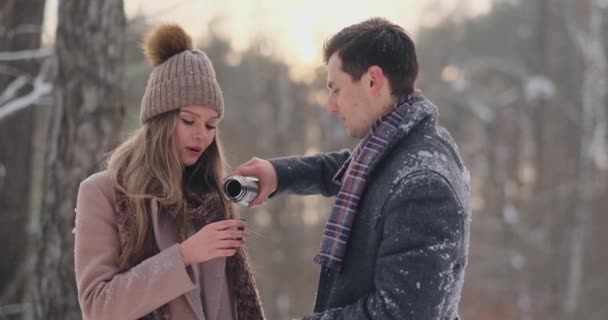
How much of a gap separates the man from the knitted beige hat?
1.26 ft

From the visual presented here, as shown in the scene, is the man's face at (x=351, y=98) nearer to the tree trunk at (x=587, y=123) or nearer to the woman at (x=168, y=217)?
the woman at (x=168, y=217)

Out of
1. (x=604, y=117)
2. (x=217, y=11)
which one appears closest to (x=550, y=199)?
(x=604, y=117)

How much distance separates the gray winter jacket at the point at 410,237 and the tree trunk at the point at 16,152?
3716mm

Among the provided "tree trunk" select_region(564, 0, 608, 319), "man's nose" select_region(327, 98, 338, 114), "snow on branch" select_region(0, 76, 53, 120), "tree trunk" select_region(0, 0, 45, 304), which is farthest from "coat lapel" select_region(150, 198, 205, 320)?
"tree trunk" select_region(564, 0, 608, 319)

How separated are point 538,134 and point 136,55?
39.2 ft

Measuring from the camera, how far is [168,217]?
7.06ft

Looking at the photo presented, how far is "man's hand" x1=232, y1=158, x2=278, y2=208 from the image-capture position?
7.86 ft

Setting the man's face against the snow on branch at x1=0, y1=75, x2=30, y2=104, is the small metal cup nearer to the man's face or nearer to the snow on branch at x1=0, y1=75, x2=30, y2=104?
the man's face

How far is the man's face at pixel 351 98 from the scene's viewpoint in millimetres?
2049

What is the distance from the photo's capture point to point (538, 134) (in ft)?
58.9

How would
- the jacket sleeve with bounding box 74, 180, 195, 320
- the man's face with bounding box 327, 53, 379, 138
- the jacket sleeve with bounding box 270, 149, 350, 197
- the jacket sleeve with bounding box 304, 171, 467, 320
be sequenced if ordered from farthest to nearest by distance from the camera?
the jacket sleeve with bounding box 270, 149, 350, 197 < the man's face with bounding box 327, 53, 379, 138 < the jacket sleeve with bounding box 74, 180, 195, 320 < the jacket sleeve with bounding box 304, 171, 467, 320

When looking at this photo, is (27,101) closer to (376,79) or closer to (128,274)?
(128,274)

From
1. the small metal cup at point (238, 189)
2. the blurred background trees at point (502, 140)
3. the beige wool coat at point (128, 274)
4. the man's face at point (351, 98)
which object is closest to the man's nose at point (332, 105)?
the man's face at point (351, 98)

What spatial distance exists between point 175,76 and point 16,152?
11.7 ft
